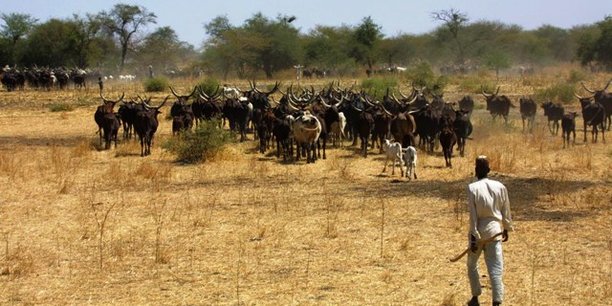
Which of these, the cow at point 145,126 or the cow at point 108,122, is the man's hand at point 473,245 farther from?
the cow at point 108,122

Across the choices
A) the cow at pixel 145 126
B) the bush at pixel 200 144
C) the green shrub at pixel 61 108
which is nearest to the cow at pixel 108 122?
the cow at pixel 145 126

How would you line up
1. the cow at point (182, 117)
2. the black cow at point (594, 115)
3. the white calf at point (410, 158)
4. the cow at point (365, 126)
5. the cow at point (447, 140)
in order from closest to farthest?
the white calf at point (410, 158)
the cow at point (447, 140)
the cow at point (365, 126)
the black cow at point (594, 115)
the cow at point (182, 117)

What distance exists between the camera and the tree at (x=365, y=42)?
237 feet

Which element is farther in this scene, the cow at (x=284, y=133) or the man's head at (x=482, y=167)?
the cow at (x=284, y=133)

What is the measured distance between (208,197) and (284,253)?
4584 millimetres

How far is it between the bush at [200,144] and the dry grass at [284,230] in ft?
1.39

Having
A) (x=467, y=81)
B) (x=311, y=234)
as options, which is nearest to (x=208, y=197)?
(x=311, y=234)

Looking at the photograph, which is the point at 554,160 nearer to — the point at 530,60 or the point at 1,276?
the point at 1,276

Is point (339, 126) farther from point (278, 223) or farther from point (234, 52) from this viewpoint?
point (234, 52)

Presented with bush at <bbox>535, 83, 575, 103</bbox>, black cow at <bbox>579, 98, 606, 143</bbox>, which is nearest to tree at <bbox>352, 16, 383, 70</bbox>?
bush at <bbox>535, 83, 575, 103</bbox>

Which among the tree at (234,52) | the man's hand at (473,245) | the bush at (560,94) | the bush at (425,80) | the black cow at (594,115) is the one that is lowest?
the man's hand at (473,245)

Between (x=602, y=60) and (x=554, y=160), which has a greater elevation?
(x=602, y=60)

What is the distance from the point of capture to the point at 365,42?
2867 inches

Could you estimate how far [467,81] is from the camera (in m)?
45.8
